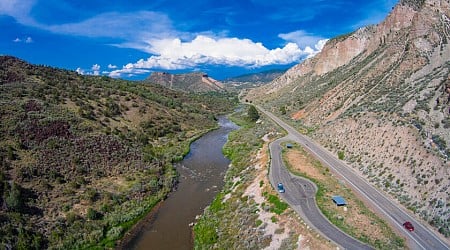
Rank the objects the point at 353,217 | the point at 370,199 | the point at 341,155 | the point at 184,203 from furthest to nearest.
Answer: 1. the point at 341,155
2. the point at 184,203
3. the point at 370,199
4. the point at 353,217

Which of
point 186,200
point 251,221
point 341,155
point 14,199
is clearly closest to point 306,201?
point 251,221

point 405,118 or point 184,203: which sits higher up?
point 405,118

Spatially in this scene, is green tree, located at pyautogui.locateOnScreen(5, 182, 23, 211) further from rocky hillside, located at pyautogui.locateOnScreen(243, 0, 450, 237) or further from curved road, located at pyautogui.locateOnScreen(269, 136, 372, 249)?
rocky hillside, located at pyautogui.locateOnScreen(243, 0, 450, 237)

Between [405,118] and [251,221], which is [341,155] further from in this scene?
[251,221]

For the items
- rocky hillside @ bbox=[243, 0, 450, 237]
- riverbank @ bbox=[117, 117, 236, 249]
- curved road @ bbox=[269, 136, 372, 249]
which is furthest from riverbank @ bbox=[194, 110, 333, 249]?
rocky hillside @ bbox=[243, 0, 450, 237]

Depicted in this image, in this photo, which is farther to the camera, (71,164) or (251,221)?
(71,164)

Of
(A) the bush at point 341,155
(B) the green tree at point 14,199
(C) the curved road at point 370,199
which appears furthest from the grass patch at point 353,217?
(B) the green tree at point 14,199
